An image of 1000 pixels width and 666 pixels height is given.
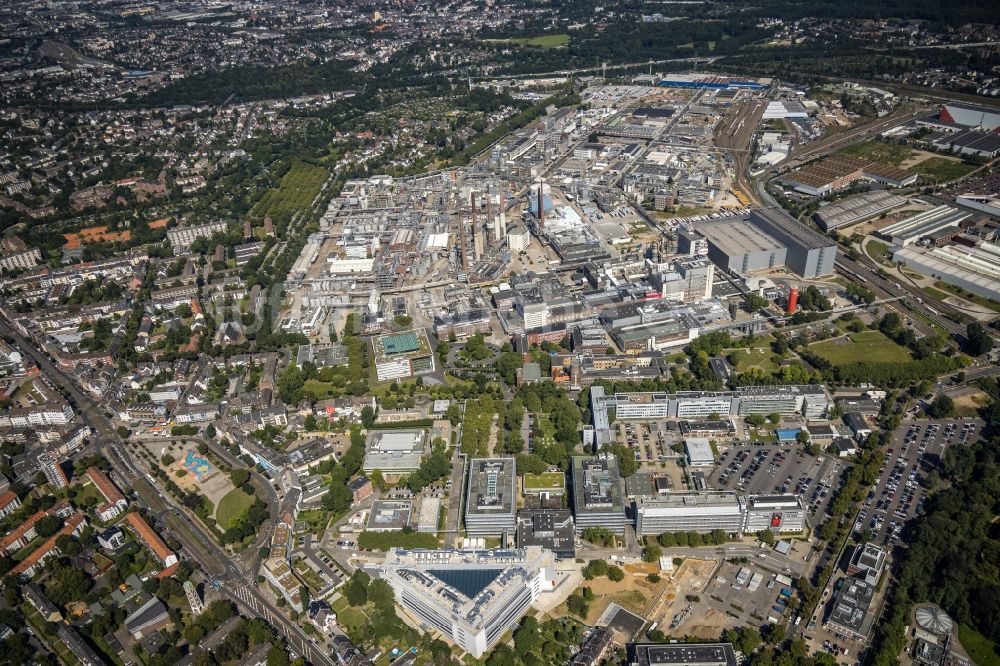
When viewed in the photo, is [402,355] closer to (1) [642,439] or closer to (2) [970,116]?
(1) [642,439]

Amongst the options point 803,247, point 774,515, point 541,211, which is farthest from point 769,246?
point 774,515

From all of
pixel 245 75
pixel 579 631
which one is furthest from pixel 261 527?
pixel 245 75

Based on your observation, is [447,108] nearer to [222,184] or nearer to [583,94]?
[583,94]

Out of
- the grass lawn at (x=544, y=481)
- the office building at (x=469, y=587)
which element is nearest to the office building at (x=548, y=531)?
the office building at (x=469, y=587)

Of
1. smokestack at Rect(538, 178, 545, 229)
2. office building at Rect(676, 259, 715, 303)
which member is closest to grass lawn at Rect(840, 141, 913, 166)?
office building at Rect(676, 259, 715, 303)

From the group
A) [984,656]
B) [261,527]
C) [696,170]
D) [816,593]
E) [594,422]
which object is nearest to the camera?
[984,656]

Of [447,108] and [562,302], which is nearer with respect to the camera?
[562,302]
